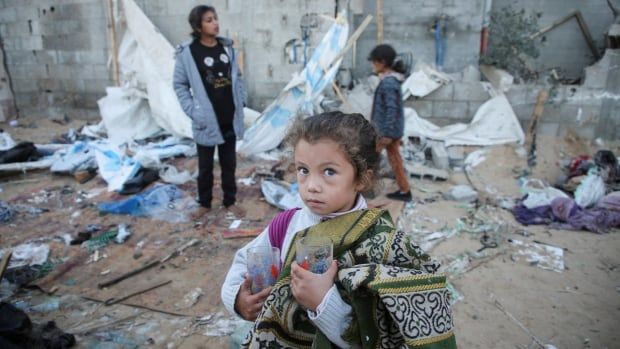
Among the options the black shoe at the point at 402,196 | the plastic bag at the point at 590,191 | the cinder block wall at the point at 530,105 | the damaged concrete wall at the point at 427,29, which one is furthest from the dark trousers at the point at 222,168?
the damaged concrete wall at the point at 427,29

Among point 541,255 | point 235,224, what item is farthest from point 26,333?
point 541,255

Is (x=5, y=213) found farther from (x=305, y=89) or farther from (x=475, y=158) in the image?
(x=475, y=158)

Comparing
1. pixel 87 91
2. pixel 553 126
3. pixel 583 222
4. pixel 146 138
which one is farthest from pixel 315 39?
pixel 87 91

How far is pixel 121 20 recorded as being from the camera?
6.78 meters

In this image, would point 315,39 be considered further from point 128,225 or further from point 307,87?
point 128,225

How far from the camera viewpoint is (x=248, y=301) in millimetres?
1134

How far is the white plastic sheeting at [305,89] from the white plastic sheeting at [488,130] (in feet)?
5.15

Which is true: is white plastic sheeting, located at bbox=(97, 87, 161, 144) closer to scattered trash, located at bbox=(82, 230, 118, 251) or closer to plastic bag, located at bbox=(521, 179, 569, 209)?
scattered trash, located at bbox=(82, 230, 118, 251)

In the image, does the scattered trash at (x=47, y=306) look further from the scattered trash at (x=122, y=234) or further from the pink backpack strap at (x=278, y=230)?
the pink backpack strap at (x=278, y=230)

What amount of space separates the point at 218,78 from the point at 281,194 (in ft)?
4.69

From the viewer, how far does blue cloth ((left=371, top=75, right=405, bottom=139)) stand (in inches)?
159

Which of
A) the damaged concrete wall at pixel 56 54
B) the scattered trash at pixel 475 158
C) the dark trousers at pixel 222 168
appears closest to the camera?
the dark trousers at pixel 222 168

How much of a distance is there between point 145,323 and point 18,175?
4132 millimetres

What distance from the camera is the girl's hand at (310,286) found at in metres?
0.96
